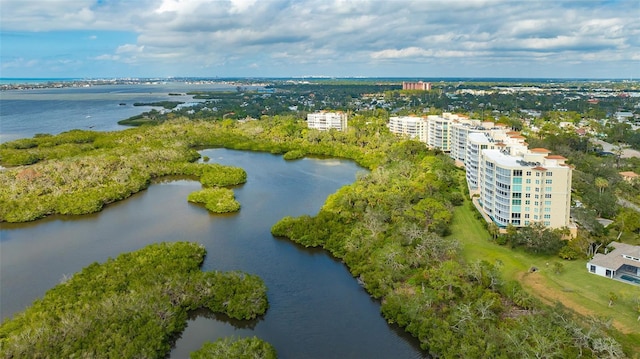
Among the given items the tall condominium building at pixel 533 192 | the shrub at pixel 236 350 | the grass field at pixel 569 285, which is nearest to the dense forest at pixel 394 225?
the grass field at pixel 569 285

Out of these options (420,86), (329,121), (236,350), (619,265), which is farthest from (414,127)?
(420,86)

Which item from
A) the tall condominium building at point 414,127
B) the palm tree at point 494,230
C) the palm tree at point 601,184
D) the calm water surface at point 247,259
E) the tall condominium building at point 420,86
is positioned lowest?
the calm water surface at point 247,259

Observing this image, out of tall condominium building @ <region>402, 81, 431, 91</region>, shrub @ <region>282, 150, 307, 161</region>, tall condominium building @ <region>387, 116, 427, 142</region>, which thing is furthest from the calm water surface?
tall condominium building @ <region>402, 81, 431, 91</region>

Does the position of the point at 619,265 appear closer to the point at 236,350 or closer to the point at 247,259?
the point at 236,350

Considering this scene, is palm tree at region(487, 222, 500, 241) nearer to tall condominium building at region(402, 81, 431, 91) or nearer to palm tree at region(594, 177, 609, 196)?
palm tree at region(594, 177, 609, 196)

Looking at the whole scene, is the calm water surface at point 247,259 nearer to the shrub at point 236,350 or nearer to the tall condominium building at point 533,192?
the shrub at point 236,350

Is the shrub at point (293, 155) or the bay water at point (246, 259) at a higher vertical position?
the shrub at point (293, 155)
